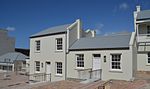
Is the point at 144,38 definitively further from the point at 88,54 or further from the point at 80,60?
the point at 80,60

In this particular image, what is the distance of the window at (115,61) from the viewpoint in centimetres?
2077

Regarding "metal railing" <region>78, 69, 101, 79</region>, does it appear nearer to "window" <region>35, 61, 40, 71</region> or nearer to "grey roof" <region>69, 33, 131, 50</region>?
"grey roof" <region>69, 33, 131, 50</region>

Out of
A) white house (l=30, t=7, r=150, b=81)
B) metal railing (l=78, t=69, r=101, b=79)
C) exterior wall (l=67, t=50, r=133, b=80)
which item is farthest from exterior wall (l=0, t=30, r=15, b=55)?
metal railing (l=78, t=69, r=101, b=79)

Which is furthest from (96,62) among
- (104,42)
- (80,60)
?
A: (104,42)

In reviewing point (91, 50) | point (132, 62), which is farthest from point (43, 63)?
point (132, 62)

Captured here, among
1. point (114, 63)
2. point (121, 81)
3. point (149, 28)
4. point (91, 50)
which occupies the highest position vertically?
point (149, 28)

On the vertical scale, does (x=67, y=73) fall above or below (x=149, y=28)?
below

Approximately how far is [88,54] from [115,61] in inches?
139

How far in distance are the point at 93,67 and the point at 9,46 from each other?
39846mm

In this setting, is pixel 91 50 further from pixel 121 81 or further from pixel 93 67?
pixel 121 81

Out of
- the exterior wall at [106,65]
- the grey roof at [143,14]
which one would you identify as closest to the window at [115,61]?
the exterior wall at [106,65]

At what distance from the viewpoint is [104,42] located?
23.4m

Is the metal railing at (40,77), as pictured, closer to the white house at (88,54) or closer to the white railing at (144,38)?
the white house at (88,54)

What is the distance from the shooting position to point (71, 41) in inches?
1024
